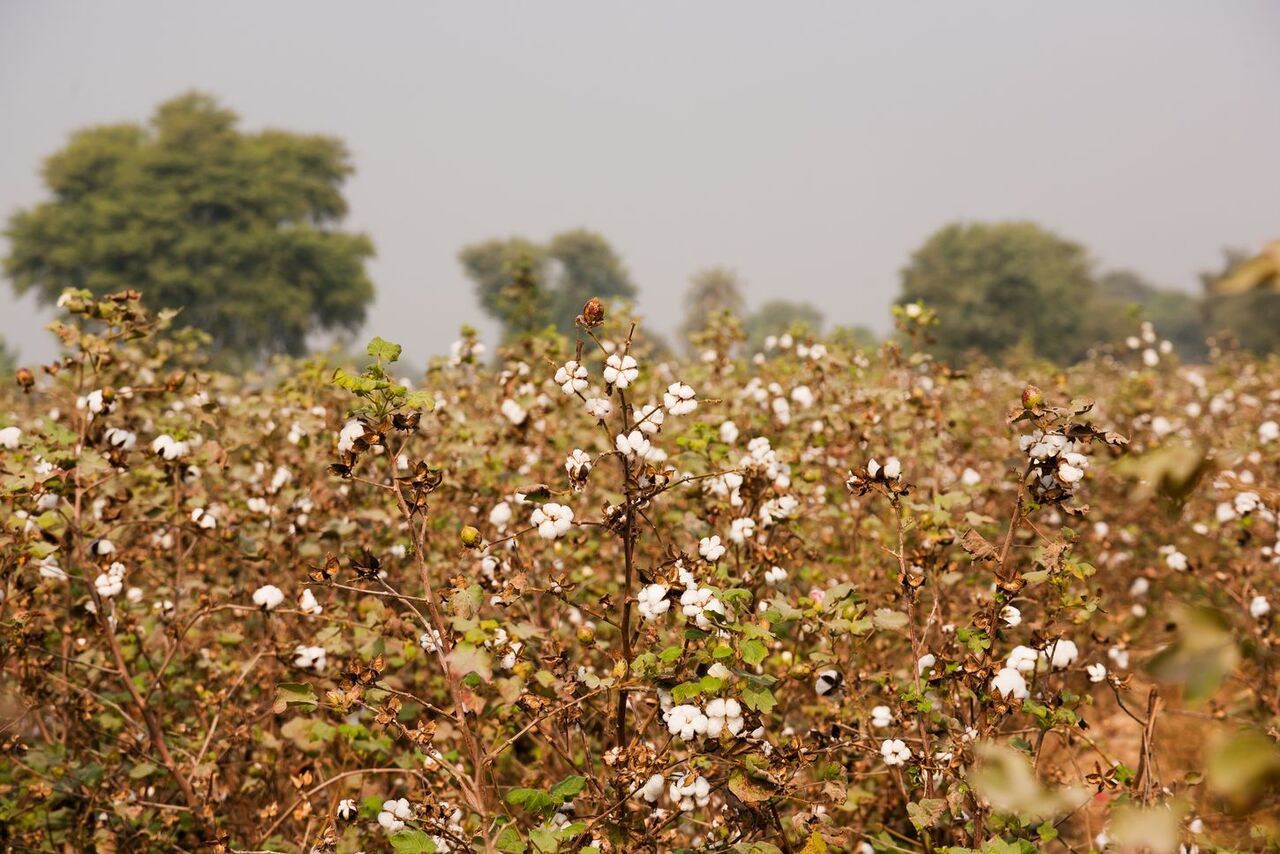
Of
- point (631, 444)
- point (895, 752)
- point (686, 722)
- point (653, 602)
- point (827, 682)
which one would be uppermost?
point (631, 444)

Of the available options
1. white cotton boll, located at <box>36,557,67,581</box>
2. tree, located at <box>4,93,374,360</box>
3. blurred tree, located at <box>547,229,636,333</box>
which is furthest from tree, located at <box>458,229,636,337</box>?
white cotton boll, located at <box>36,557,67,581</box>

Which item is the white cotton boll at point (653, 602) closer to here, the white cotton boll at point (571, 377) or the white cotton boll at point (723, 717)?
the white cotton boll at point (723, 717)

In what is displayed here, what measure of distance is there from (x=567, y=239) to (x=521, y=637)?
78.2 metres

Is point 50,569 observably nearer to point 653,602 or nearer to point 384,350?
point 384,350

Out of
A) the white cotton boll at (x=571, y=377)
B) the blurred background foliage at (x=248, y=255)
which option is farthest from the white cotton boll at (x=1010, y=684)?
the blurred background foliage at (x=248, y=255)

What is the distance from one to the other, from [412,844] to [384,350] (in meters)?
1.16

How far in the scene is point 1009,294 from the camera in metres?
50.5

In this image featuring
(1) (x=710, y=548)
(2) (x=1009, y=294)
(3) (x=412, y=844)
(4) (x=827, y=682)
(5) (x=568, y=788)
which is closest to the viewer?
(3) (x=412, y=844)

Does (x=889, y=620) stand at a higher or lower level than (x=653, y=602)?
higher

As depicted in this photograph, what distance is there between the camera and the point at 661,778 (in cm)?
219

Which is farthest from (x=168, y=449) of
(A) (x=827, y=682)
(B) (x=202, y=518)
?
(A) (x=827, y=682)

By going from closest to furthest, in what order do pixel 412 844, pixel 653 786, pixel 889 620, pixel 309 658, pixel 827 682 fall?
1. pixel 412 844
2. pixel 653 786
3. pixel 889 620
4. pixel 827 682
5. pixel 309 658

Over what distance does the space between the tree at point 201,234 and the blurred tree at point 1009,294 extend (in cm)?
3286

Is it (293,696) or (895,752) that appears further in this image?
(895,752)
